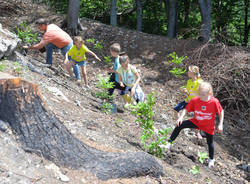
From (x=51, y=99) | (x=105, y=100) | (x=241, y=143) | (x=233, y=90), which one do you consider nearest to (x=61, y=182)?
(x=51, y=99)

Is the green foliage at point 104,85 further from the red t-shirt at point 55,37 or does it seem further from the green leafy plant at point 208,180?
the green leafy plant at point 208,180

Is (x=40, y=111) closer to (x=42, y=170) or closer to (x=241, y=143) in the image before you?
(x=42, y=170)

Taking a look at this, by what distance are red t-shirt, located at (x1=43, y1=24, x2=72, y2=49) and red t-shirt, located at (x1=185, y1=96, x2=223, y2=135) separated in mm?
3454

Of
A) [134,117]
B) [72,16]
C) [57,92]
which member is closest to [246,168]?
[134,117]

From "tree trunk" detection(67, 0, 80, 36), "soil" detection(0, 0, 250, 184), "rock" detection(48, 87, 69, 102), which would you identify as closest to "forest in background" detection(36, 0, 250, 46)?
"soil" detection(0, 0, 250, 184)

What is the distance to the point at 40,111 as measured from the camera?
2623mm

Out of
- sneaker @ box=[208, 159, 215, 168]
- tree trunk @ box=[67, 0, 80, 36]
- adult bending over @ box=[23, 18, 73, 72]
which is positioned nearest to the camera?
sneaker @ box=[208, 159, 215, 168]

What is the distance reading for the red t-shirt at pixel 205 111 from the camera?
4121mm

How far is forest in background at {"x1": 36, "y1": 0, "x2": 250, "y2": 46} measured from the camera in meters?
13.2

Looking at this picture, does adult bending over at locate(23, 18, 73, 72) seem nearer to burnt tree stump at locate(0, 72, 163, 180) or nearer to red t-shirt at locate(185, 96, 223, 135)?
red t-shirt at locate(185, 96, 223, 135)

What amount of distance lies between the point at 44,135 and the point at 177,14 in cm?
1396

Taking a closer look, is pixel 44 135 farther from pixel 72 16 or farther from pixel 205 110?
pixel 72 16

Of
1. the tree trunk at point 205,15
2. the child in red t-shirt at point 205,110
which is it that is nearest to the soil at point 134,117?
the child in red t-shirt at point 205,110

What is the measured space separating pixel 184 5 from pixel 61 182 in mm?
15745
